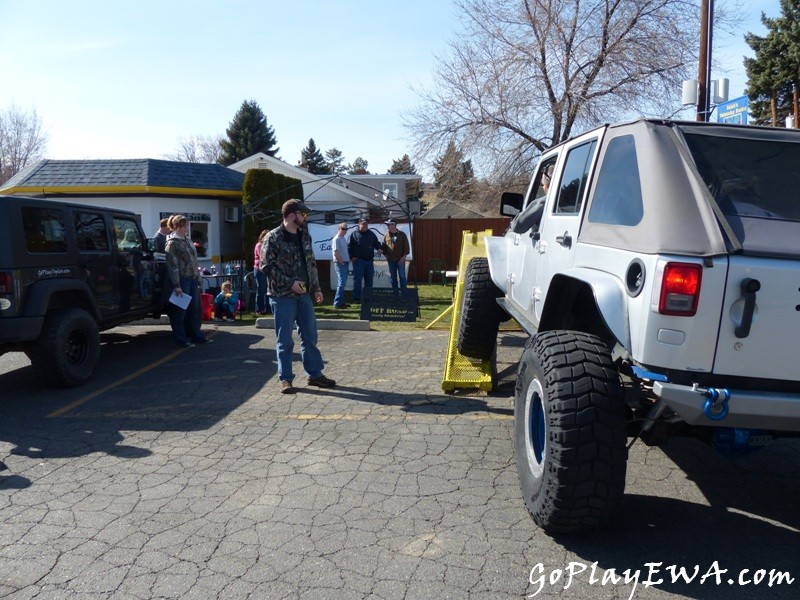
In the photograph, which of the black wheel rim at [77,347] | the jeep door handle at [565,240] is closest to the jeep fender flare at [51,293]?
the black wheel rim at [77,347]

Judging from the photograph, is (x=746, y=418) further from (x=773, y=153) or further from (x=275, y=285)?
(x=275, y=285)

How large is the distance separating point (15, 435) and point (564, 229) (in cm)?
455

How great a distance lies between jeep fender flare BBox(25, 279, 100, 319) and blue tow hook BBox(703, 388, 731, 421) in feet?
19.5

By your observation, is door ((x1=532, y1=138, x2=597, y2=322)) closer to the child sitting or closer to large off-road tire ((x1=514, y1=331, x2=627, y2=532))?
large off-road tire ((x1=514, y1=331, x2=627, y2=532))

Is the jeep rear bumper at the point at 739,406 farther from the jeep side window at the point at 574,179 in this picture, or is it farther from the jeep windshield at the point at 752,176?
the jeep side window at the point at 574,179

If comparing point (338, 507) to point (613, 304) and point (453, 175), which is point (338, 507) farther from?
point (453, 175)

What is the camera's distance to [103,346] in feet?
30.1

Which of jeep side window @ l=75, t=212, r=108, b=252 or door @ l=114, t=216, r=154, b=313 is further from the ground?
jeep side window @ l=75, t=212, r=108, b=252

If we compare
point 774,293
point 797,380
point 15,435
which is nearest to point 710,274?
point 774,293

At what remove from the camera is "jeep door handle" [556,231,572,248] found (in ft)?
12.8

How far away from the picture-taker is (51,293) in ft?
21.3

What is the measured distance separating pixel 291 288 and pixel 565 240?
319cm

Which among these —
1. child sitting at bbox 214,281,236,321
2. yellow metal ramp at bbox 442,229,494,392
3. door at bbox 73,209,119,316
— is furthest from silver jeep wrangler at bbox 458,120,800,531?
child sitting at bbox 214,281,236,321

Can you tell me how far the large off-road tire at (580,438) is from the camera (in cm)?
306
